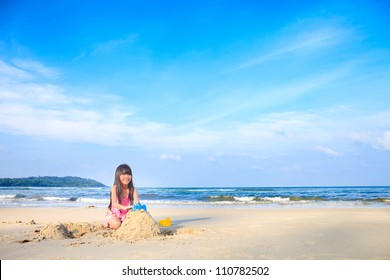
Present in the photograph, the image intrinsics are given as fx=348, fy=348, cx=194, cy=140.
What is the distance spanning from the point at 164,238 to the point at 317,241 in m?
2.50

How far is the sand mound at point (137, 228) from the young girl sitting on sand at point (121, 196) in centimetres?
58

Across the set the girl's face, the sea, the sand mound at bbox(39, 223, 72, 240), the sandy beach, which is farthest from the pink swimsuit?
the sea

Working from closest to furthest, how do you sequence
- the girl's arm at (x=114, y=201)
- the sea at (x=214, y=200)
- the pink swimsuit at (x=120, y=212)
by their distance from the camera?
the girl's arm at (x=114, y=201), the pink swimsuit at (x=120, y=212), the sea at (x=214, y=200)

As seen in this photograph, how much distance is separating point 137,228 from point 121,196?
4.09 ft

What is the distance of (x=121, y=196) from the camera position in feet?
23.1

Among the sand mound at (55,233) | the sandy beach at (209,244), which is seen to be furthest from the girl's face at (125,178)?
the sand mound at (55,233)

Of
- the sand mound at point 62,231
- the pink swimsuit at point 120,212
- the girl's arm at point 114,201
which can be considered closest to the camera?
the sand mound at point 62,231

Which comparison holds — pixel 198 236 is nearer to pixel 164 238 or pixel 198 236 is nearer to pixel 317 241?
pixel 164 238

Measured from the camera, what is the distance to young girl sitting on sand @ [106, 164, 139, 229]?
22.4ft

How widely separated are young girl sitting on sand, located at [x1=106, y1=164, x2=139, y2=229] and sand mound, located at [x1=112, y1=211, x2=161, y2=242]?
58 cm

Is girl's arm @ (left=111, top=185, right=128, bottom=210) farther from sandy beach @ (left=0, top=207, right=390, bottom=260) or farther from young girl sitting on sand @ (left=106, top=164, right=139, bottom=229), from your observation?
sandy beach @ (left=0, top=207, right=390, bottom=260)

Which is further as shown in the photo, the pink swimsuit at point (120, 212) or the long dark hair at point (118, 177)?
the pink swimsuit at point (120, 212)

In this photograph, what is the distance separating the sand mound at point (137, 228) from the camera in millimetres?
5887

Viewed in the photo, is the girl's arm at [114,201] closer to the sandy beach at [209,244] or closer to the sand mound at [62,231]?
the sandy beach at [209,244]
